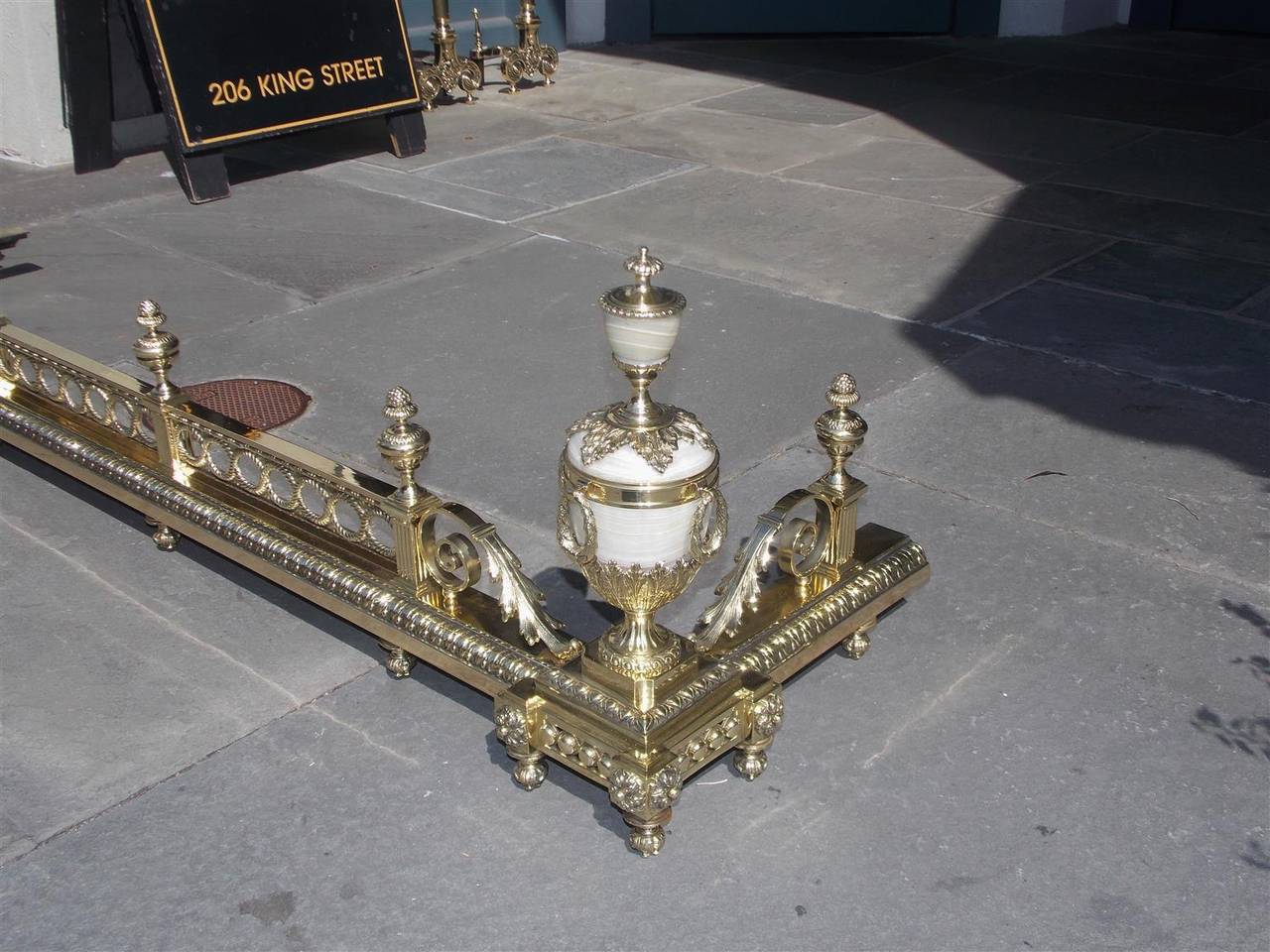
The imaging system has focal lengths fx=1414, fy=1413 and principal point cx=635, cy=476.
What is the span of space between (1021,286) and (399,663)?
4304mm

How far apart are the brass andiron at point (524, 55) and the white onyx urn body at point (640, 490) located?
8.63 meters

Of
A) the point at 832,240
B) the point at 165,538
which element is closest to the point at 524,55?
the point at 832,240

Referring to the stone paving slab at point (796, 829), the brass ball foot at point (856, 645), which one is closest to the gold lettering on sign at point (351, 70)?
the stone paving slab at point (796, 829)

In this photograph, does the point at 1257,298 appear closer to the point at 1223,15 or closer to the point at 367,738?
the point at 367,738

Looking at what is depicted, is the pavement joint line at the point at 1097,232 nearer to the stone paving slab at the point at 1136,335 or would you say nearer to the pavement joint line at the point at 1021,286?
the pavement joint line at the point at 1021,286

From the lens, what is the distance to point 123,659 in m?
4.11

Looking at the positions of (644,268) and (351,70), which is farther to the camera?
(351,70)

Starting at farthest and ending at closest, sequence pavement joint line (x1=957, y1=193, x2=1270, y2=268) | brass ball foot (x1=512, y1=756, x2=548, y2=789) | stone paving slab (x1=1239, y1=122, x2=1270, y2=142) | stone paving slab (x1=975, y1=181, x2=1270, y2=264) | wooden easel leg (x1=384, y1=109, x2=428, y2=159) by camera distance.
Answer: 1. stone paving slab (x1=1239, y1=122, x2=1270, y2=142)
2. wooden easel leg (x1=384, y1=109, x2=428, y2=159)
3. stone paving slab (x1=975, y1=181, x2=1270, y2=264)
4. pavement joint line (x1=957, y1=193, x2=1270, y2=268)
5. brass ball foot (x1=512, y1=756, x2=548, y2=789)

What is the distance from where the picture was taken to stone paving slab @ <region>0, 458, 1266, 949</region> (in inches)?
122

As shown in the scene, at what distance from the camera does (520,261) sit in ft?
24.5

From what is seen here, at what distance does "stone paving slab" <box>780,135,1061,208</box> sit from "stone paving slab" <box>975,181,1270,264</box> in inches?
8.9

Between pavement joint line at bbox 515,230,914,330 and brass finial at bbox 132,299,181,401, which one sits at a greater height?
brass finial at bbox 132,299,181,401

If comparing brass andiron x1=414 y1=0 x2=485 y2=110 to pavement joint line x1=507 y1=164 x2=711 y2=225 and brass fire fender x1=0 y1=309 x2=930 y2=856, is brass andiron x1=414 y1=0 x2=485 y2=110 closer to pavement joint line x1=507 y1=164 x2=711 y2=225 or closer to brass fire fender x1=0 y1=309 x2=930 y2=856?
pavement joint line x1=507 y1=164 x2=711 y2=225

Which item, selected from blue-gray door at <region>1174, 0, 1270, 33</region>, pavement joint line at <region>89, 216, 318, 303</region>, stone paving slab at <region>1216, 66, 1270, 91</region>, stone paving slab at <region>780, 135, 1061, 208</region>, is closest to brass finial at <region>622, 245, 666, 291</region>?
pavement joint line at <region>89, 216, 318, 303</region>
